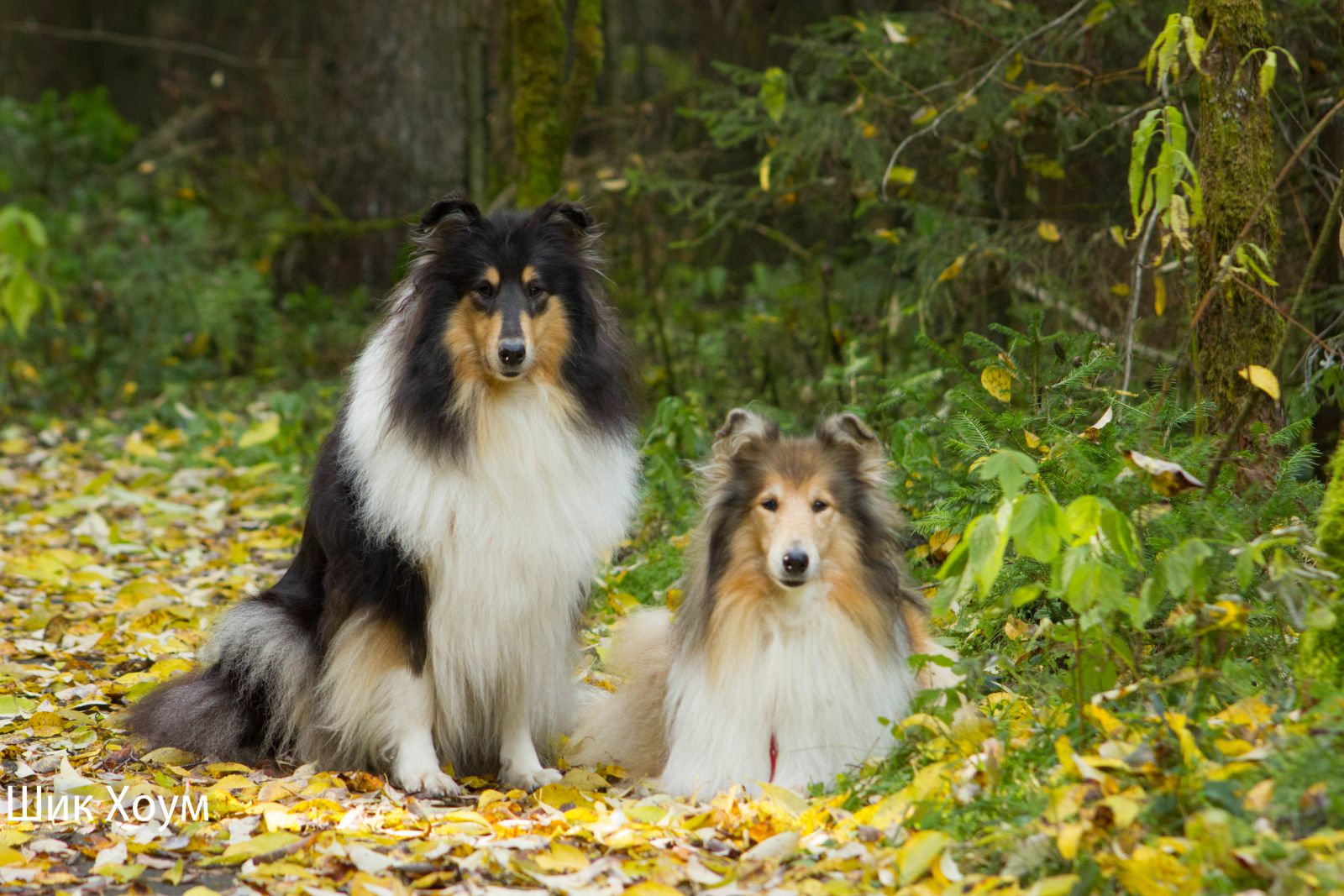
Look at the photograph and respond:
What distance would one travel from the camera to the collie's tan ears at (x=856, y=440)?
13.0ft

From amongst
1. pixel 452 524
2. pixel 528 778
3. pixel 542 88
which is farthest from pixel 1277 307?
pixel 542 88

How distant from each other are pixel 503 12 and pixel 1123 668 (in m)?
6.91

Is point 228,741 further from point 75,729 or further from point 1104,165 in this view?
point 1104,165

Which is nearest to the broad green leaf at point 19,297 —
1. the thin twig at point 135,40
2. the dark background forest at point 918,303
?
the dark background forest at point 918,303

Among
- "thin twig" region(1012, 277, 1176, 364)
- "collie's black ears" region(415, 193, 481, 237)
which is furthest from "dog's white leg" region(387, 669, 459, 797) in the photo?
"thin twig" region(1012, 277, 1176, 364)

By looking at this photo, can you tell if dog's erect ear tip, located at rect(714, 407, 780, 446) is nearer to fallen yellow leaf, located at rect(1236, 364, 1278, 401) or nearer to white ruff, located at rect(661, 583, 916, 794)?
white ruff, located at rect(661, 583, 916, 794)

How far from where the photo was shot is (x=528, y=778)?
4328 millimetres

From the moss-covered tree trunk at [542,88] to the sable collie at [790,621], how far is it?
4.01 meters

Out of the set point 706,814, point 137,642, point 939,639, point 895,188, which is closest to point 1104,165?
point 895,188

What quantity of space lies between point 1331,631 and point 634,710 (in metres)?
2.10

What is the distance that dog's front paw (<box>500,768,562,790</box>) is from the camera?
14.1 ft

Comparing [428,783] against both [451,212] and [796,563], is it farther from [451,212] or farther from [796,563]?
[451,212]

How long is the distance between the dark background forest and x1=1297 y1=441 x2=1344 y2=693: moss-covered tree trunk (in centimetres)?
1

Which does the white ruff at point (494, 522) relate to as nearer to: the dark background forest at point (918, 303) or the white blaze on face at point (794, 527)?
the white blaze on face at point (794, 527)
